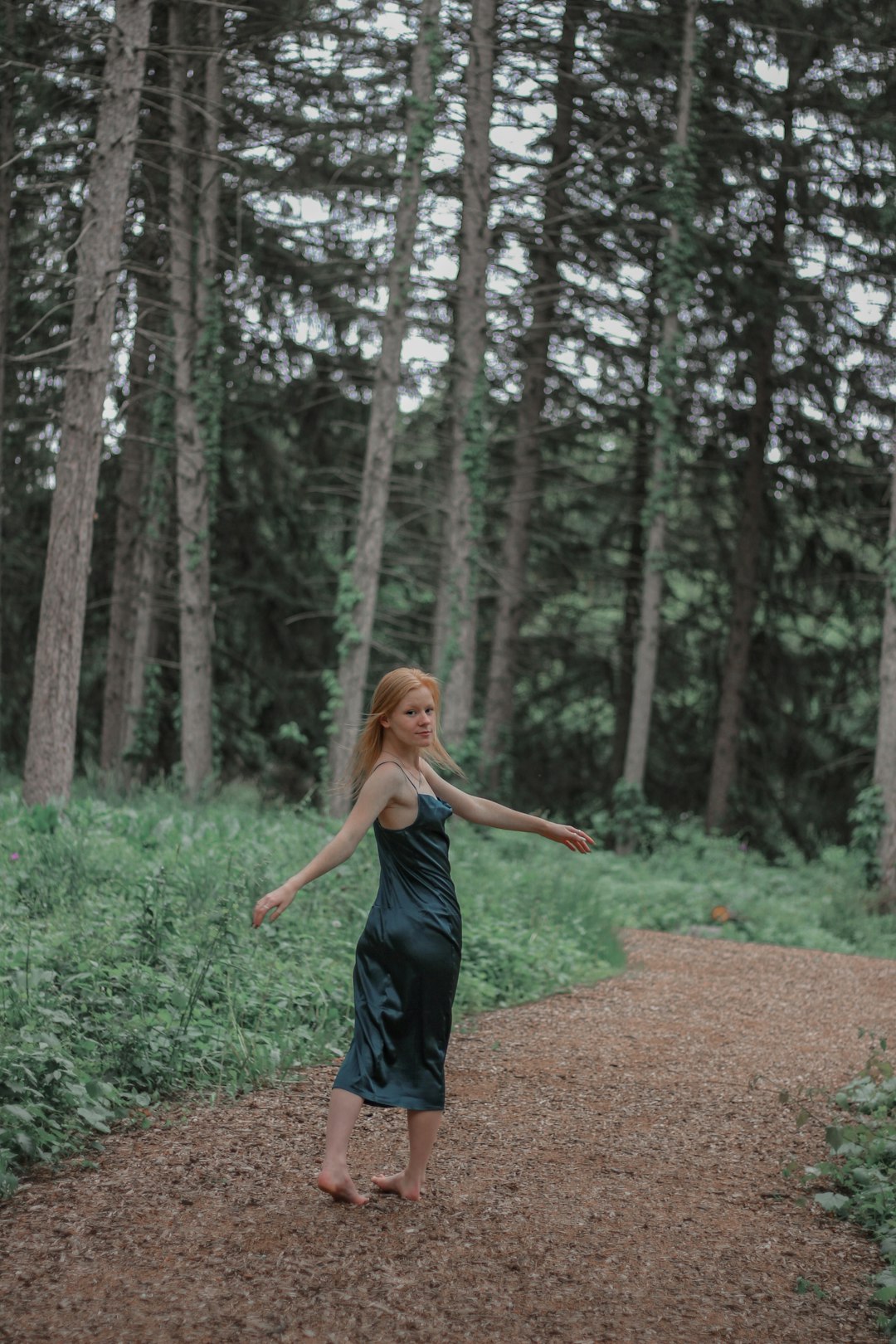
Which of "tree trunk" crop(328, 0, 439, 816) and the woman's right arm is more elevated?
"tree trunk" crop(328, 0, 439, 816)

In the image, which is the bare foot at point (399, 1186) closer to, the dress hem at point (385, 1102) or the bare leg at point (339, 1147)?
the bare leg at point (339, 1147)

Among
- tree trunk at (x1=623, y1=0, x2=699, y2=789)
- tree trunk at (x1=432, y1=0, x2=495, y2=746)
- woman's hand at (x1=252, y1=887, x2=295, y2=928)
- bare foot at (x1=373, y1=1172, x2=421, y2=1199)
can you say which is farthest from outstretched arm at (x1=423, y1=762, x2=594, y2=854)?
tree trunk at (x1=623, y1=0, x2=699, y2=789)

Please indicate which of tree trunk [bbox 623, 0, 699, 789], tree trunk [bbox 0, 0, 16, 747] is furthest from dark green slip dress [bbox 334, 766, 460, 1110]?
tree trunk [bbox 623, 0, 699, 789]

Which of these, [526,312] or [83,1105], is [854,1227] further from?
[526,312]

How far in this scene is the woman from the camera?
404 centimetres

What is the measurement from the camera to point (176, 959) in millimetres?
6000

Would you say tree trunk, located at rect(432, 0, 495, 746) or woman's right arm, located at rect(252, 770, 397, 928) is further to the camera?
tree trunk, located at rect(432, 0, 495, 746)

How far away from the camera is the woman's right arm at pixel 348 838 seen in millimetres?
3963

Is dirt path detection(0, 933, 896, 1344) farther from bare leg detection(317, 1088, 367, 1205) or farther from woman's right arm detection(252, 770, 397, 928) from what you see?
woman's right arm detection(252, 770, 397, 928)

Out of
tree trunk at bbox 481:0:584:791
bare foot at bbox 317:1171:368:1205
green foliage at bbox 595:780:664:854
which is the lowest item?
green foliage at bbox 595:780:664:854

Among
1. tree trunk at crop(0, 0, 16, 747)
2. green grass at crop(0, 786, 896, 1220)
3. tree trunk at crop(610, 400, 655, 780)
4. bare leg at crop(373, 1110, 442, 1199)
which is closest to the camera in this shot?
bare leg at crop(373, 1110, 442, 1199)

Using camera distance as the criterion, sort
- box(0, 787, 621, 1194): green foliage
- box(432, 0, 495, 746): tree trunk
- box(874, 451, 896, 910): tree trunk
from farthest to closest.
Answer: box(432, 0, 495, 746): tree trunk
box(874, 451, 896, 910): tree trunk
box(0, 787, 621, 1194): green foliage

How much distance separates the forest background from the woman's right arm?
9.71 meters

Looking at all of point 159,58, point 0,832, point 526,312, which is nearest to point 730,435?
point 526,312
